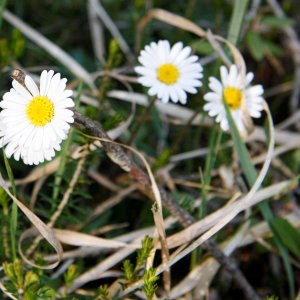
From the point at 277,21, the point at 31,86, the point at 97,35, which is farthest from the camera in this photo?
the point at 97,35

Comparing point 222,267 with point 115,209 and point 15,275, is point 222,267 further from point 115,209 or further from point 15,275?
point 15,275

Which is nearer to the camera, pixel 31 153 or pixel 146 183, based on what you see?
pixel 31 153

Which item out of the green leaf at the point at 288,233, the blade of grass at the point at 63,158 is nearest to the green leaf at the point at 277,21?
the green leaf at the point at 288,233

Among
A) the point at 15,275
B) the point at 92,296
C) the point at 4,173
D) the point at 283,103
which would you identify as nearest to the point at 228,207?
the point at 92,296

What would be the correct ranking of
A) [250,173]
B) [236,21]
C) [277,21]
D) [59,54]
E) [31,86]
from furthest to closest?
[277,21], [59,54], [236,21], [250,173], [31,86]

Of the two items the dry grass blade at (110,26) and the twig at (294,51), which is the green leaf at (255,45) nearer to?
the twig at (294,51)

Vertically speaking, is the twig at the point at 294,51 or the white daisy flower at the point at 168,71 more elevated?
the twig at the point at 294,51

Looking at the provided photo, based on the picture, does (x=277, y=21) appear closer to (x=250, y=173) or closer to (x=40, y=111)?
(x=250, y=173)

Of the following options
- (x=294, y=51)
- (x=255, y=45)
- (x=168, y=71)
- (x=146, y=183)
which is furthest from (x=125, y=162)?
(x=294, y=51)
